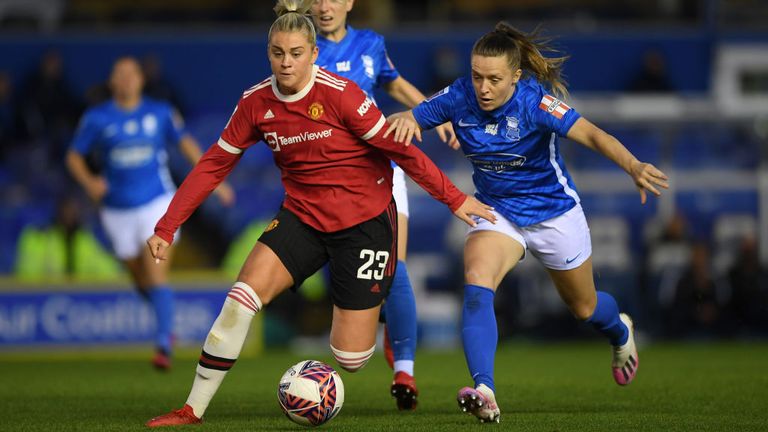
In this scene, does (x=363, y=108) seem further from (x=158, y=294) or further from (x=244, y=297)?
(x=158, y=294)

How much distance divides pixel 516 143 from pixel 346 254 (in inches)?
41.3

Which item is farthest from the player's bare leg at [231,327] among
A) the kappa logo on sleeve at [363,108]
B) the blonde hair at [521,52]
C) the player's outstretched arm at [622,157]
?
the player's outstretched arm at [622,157]

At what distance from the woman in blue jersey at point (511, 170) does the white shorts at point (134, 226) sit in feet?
15.5

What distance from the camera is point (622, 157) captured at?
234 inches

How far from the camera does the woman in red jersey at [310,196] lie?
19.5ft

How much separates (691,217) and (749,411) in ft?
33.4

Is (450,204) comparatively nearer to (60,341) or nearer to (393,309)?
(393,309)

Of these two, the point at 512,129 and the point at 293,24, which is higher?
the point at 293,24

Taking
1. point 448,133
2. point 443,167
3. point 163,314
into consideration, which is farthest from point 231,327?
point 443,167

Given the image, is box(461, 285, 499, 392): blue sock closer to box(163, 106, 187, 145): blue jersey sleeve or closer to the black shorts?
the black shorts

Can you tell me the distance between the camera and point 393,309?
23.9ft

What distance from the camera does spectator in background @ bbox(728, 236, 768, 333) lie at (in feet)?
49.6

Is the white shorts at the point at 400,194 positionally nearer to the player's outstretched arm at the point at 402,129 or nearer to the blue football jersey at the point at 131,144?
the player's outstretched arm at the point at 402,129

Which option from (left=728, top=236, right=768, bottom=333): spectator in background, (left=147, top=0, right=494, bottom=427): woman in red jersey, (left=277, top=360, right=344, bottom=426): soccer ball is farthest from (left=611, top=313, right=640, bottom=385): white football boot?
(left=728, top=236, right=768, bottom=333): spectator in background
